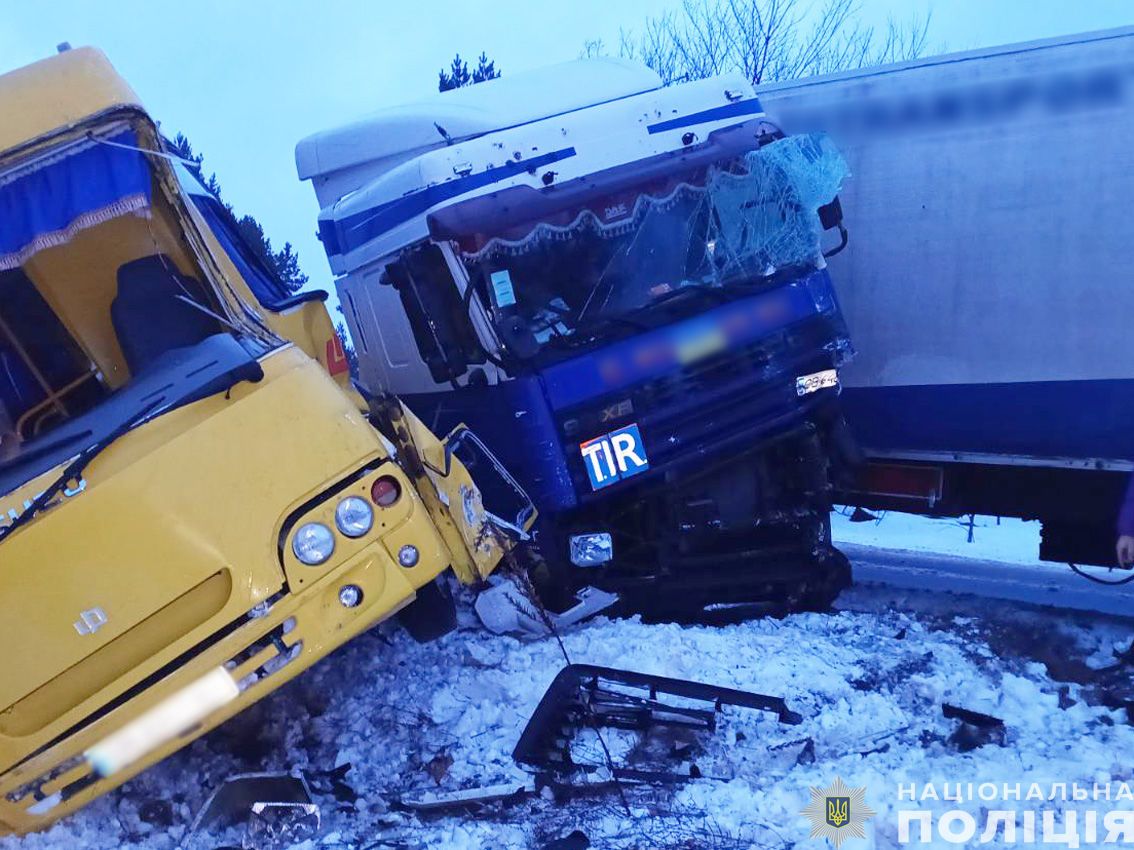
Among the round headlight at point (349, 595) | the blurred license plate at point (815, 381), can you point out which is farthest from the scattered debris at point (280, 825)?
the blurred license plate at point (815, 381)

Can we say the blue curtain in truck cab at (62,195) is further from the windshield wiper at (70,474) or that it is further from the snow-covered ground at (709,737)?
the snow-covered ground at (709,737)

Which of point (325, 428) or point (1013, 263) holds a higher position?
point (325, 428)

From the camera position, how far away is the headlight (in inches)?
233

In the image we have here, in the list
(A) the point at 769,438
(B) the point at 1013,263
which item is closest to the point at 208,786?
(A) the point at 769,438

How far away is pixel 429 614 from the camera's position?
4684 mm

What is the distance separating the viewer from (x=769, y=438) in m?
6.07

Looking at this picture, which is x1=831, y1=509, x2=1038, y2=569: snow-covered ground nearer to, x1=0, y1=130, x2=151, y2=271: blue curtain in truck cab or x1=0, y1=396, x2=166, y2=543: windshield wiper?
x1=0, y1=396, x2=166, y2=543: windshield wiper

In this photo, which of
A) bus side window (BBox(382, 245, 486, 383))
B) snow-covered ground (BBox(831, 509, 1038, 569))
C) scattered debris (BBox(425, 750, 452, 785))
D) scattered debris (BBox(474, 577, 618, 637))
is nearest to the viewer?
scattered debris (BBox(425, 750, 452, 785))

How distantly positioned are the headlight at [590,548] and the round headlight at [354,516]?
82.6 inches

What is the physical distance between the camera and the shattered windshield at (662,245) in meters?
5.78

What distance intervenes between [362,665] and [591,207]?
296 centimetres

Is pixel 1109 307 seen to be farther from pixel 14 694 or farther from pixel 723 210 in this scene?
pixel 14 694

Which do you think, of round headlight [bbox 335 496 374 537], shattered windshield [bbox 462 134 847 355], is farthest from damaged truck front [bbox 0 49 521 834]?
shattered windshield [bbox 462 134 847 355]

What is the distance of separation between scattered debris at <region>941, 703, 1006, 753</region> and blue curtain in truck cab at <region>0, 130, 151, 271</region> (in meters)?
4.41
